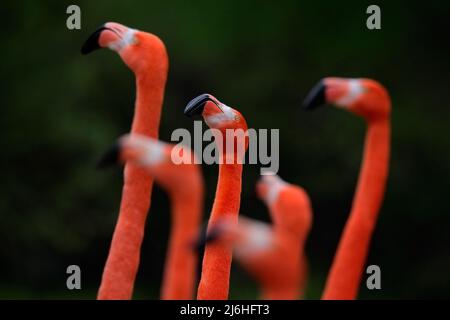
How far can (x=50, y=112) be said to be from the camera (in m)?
9.51

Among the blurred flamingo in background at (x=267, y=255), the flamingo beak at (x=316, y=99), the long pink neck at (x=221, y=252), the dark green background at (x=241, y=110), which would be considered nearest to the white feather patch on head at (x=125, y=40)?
the long pink neck at (x=221, y=252)

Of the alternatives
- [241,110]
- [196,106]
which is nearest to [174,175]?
[196,106]

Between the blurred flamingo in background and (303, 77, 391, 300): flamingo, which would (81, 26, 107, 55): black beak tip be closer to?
(303, 77, 391, 300): flamingo

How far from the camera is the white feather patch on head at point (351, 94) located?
4832 millimetres

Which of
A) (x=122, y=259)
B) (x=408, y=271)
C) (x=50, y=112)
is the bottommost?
(x=408, y=271)

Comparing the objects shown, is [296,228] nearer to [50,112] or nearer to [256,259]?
[256,259]

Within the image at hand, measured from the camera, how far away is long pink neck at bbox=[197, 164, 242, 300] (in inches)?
151

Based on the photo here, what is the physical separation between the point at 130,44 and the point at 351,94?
43.8 inches

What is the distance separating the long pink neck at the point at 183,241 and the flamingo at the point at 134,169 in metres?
0.24

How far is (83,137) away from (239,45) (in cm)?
214

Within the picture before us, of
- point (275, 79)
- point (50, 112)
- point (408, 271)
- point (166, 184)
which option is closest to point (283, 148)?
point (275, 79)

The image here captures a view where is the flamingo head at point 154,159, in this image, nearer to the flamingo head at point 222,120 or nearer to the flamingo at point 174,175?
the flamingo at point 174,175

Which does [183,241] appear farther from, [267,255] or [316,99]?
[316,99]

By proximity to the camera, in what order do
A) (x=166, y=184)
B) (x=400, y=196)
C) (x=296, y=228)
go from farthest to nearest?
(x=400, y=196)
(x=296, y=228)
(x=166, y=184)
